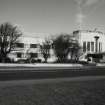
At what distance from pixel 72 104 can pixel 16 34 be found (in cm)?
3392

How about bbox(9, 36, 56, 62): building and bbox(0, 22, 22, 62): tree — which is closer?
bbox(0, 22, 22, 62): tree

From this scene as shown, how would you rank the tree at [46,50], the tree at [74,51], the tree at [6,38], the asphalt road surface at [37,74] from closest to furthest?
the asphalt road surface at [37,74] → the tree at [6,38] → the tree at [46,50] → the tree at [74,51]

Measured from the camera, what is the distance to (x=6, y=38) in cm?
3688

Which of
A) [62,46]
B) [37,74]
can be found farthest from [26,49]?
[37,74]

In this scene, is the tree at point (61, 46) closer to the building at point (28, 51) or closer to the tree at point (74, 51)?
the tree at point (74, 51)

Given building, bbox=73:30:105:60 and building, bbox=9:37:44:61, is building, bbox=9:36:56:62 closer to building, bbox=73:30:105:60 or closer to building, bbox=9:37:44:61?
building, bbox=9:37:44:61

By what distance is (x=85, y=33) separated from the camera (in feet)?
201

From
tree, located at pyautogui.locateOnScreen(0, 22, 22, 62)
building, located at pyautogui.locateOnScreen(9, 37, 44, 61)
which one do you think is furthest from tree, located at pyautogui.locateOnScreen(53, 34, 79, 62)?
tree, located at pyautogui.locateOnScreen(0, 22, 22, 62)

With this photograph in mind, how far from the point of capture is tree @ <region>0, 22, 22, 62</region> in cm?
3650

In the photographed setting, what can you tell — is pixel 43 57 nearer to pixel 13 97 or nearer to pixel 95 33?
pixel 95 33

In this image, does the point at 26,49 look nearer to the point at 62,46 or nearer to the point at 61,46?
the point at 61,46

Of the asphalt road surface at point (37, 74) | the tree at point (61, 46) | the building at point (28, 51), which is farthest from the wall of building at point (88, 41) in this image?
the asphalt road surface at point (37, 74)

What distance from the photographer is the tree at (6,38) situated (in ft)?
120

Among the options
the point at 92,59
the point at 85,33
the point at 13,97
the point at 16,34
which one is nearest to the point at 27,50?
the point at 16,34
